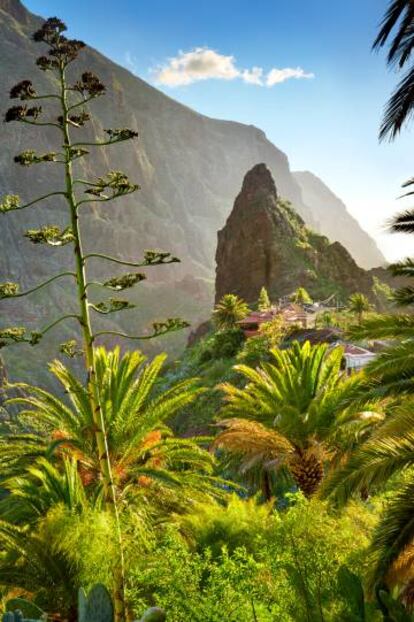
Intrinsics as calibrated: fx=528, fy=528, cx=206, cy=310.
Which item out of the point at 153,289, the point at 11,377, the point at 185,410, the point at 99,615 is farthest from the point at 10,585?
the point at 153,289

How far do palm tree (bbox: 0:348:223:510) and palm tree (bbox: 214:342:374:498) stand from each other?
1.50 m

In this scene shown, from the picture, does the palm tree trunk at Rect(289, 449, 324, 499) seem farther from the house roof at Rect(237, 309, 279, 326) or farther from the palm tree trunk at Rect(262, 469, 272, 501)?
the house roof at Rect(237, 309, 279, 326)

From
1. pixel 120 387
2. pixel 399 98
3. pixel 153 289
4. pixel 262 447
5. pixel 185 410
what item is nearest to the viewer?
pixel 399 98

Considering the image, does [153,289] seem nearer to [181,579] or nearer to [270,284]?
[270,284]

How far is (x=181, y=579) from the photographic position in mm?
7750

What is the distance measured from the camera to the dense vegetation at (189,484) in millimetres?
7043

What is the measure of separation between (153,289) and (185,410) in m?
142

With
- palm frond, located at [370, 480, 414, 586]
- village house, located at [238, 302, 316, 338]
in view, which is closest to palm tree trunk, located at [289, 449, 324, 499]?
palm frond, located at [370, 480, 414, 586]

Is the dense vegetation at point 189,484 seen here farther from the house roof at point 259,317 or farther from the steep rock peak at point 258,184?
the steep rock peak at point 258,184

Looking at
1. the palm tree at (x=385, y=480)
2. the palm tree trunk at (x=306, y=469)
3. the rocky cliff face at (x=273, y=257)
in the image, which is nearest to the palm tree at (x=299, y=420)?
the palm tree trunk at (x=306, y=469)

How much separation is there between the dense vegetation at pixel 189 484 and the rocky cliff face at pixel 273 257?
2329 inches

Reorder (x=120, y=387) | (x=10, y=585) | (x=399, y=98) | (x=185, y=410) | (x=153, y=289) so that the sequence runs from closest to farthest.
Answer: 1. (x=399, y=98)
2. (x=10, y=585)
3. (x=120, y=387)
4. (x=185, y=410)
5. (x=153, y=289)

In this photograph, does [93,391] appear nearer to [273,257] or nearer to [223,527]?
[223,527]

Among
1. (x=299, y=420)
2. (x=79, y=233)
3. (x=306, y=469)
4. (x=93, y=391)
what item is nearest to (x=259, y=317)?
(x=306, y=469)
